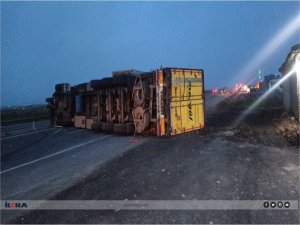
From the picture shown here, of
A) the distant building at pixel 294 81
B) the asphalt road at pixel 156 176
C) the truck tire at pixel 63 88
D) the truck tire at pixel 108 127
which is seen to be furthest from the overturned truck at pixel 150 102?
the distant building at pixel 294 81

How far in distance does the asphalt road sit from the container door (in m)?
1.40

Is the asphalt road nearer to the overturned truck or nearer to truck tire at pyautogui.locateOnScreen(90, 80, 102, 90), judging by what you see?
the overturned truck

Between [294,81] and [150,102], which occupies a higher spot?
[294,81]

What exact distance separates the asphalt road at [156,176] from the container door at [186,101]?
140 cm

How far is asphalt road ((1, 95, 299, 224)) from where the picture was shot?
4398 millimetres

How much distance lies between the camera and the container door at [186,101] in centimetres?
1115

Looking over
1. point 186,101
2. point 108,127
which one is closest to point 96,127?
point 108,127

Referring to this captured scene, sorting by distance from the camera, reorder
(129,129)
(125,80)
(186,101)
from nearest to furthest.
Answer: (129,129) < (186,101) < (125,80)

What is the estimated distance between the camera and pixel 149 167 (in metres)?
6.93

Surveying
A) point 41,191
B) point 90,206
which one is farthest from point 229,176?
point 41,191

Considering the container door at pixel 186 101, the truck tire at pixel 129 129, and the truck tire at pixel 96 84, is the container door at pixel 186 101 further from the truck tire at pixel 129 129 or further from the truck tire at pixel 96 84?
the truck tire at pixel 96 84

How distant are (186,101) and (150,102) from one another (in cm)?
173

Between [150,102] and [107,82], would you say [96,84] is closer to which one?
[107,82]

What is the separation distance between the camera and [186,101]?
11828 millimetres
